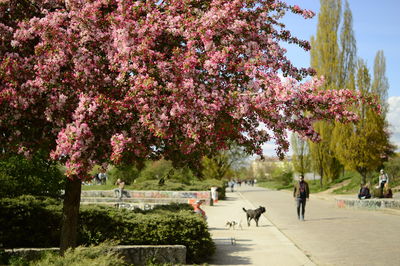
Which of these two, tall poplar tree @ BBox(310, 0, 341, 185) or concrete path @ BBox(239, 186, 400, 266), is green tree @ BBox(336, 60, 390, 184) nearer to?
tall poplar tree @ BBox(310, 0, 341, 185)

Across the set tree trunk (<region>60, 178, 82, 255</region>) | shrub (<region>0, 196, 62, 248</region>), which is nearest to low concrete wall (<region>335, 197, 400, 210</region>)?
shrub (<region>0, 196, 62, 248</region>)

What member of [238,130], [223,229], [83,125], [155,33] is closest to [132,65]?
[155,33]

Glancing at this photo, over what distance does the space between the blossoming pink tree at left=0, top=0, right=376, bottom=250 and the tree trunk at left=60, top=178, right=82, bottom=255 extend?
1.21m

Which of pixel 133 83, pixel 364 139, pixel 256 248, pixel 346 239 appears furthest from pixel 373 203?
pixel 133 83

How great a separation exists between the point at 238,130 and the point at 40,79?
2906 millimetres

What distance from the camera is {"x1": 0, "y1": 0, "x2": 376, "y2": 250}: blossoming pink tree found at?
612cm

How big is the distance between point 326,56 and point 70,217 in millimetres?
42160

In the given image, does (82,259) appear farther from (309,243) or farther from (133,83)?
(309,243)

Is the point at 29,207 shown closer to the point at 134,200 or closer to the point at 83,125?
the point at 83,125

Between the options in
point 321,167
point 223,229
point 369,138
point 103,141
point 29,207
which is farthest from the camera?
point 321,167

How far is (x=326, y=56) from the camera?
46.2m

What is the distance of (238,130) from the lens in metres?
7.14

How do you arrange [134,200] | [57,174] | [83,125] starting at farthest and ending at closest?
[134,200], [57,174], [83,125]

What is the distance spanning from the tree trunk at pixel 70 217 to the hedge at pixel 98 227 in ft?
3.17
